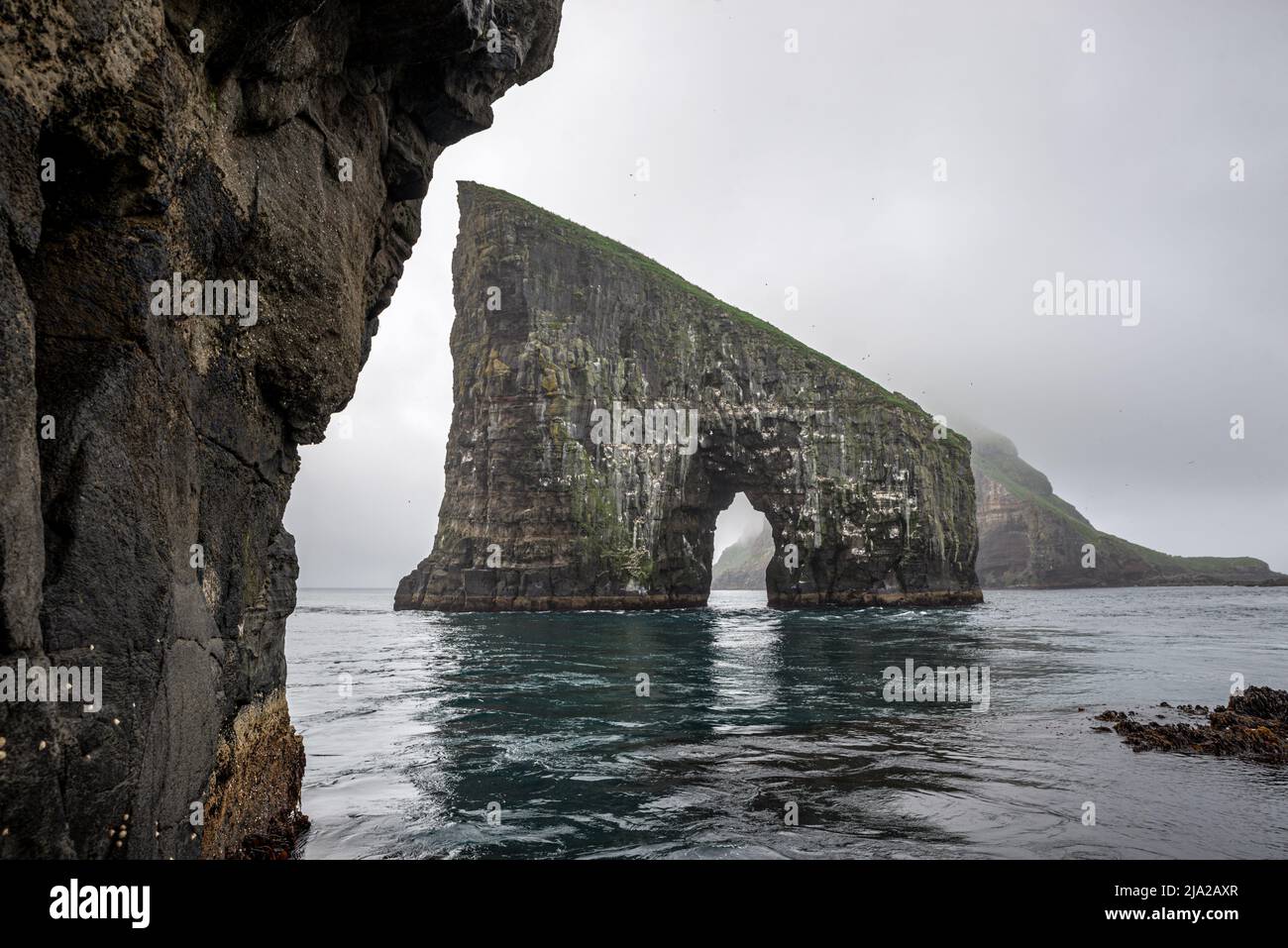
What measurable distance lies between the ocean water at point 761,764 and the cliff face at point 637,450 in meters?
39.8

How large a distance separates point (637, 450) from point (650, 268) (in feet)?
66.0

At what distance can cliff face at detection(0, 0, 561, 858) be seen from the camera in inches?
162

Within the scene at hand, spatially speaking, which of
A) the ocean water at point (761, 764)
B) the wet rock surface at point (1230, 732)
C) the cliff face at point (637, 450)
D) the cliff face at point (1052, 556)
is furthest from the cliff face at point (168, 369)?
the cliff face at point (1052, 556)

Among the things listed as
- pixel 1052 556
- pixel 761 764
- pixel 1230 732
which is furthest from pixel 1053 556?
pixel 761 764

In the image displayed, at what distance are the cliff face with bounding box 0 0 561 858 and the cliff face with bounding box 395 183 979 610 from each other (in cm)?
5822

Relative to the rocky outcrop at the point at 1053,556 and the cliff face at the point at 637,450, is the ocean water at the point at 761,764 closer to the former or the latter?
the cliff face at the point at 637,450

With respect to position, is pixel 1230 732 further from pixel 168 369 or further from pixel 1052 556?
pixel 1052 556

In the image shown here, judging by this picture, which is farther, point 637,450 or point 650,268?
point 650,268

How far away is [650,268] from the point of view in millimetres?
76562

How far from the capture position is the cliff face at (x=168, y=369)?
412 cm
